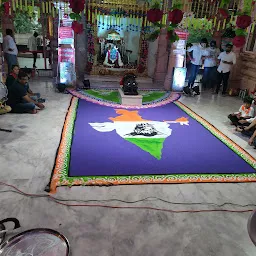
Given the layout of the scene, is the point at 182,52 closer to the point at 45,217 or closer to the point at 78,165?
the point at 78,165

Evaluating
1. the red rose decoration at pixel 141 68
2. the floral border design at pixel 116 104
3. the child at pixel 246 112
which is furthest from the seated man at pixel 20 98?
the red rose decoration at pixel 141 68

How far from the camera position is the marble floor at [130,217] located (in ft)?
8.00

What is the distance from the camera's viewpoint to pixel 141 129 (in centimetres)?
512

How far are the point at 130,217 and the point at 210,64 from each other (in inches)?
284

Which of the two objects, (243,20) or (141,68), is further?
(141,68)

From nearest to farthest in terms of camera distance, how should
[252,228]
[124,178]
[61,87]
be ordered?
[252,228], [124,178], [61,87]

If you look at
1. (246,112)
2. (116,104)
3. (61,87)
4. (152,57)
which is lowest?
(116,104)

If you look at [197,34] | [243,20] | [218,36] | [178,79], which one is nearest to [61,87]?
[178,79]

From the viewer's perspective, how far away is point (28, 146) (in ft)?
13.8

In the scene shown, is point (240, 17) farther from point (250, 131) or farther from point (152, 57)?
point (152, 57)

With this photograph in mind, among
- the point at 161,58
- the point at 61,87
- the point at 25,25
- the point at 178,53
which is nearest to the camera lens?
the point at 61,87

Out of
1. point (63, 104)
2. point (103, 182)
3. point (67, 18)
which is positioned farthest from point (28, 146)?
point (67, 18)

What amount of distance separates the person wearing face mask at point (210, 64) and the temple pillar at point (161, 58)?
4.67 ft

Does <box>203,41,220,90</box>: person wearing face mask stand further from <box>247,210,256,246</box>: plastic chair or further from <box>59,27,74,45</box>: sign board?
<box>247,210,256,246</box>: plastic chair
